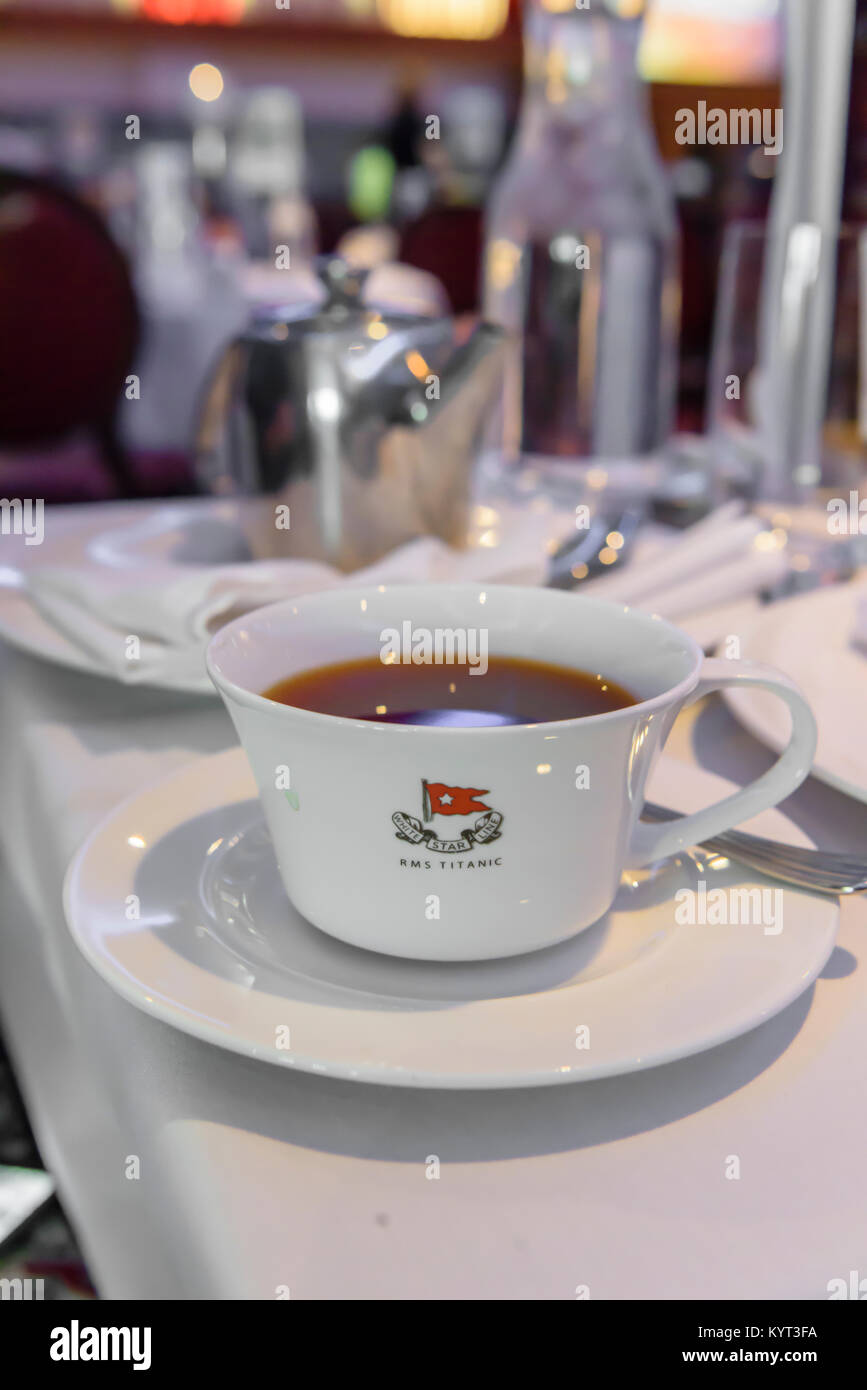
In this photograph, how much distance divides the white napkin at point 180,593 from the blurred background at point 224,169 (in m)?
1.11

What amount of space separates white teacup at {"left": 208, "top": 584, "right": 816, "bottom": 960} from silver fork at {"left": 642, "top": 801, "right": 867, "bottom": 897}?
2 cm

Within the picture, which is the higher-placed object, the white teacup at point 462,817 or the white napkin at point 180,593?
the white napkin at point 180,593

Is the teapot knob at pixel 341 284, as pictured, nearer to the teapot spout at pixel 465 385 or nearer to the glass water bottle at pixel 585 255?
the teapot spout at pixel 465 385

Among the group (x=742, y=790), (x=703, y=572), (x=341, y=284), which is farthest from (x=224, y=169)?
(x=742, y=790)

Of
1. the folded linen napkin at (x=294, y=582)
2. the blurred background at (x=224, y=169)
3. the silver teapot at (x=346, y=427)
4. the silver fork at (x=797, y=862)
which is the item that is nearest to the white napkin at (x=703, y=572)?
the folded linen napkin at (x=294, y=582)

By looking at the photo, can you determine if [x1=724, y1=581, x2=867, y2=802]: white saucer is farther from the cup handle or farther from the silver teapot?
the silver teapot

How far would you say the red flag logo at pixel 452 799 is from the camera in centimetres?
28

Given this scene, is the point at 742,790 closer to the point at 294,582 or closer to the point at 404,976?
the point at 404,976

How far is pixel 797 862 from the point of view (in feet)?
1.09

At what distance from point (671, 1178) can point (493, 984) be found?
0.06 meters

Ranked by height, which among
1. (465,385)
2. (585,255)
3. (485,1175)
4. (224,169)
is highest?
(224,169)

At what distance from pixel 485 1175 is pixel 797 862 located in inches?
5.2

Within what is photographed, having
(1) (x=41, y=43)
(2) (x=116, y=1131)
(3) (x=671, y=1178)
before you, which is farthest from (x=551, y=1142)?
(1) (x=41, y=43)

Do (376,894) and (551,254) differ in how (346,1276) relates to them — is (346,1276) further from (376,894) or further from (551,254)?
(551,254)
